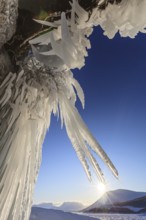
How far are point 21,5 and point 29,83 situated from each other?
0.13m

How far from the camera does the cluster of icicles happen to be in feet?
1.50

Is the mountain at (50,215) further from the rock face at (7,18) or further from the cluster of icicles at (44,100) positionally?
the rock face at (7,18)

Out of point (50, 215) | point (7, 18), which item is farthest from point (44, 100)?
point (50, 215)

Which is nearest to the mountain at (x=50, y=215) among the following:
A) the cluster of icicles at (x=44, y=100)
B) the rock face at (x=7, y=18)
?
the cluster of icicles at (x=44, y=100)

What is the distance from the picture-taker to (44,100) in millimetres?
522

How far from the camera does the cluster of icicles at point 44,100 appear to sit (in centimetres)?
46

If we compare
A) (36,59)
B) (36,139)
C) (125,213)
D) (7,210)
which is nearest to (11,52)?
(36,59)

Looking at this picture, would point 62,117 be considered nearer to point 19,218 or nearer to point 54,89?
point 54,89

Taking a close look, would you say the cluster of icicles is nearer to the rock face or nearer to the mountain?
the rock face

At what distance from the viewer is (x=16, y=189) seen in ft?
1.60

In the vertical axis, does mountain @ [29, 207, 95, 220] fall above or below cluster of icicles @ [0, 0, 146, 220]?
above

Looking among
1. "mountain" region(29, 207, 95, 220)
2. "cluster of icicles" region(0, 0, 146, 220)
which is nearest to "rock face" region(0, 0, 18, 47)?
"cluster of icicles" region(0, 0, 146, 220)

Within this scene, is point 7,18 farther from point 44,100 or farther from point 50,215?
point 50,215

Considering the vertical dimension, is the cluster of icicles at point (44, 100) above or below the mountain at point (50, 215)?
below
